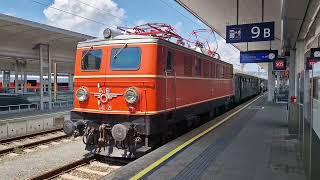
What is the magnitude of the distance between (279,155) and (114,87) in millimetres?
4138

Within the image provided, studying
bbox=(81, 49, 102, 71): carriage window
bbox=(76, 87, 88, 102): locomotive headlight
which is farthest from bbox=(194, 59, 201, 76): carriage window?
bbox=(76, 87, 88, 102): locomotive headlight

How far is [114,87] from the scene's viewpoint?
349 inches

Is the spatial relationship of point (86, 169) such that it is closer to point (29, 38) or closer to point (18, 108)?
point (29, 38)

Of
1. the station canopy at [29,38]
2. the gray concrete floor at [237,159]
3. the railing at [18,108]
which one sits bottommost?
the gray concrete floor at [237,159]

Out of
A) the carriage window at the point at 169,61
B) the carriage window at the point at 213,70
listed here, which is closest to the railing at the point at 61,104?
the carriage window at the point at 213,70

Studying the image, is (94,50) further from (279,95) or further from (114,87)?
(279,95)

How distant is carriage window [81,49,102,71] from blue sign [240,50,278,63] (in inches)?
507

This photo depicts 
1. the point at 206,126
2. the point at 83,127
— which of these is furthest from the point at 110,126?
the point at 206,126

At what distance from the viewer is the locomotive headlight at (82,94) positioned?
30.2 feet

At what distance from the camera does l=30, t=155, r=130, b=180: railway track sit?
7727mm

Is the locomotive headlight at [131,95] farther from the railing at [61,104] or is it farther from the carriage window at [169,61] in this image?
the railing at [61,104]

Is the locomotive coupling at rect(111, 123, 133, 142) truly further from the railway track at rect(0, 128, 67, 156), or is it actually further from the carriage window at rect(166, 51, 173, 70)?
the railway track at rect(0, 128, 67, 156)

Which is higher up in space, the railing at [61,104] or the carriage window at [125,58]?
the carriage window at [125,58]

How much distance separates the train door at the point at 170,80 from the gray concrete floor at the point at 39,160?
111 inches
